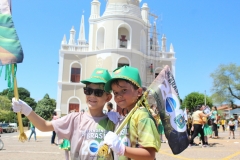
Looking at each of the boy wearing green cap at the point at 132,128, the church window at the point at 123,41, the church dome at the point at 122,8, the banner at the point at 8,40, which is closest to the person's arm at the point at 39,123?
the banner at the point at 8,40

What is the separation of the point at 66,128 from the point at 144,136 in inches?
35.0

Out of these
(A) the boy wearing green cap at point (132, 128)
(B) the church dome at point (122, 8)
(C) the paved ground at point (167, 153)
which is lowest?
(C) the paved ground at point (167, 153)

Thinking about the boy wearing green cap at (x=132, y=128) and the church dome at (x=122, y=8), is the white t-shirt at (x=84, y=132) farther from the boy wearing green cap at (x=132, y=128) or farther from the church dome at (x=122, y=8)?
the church dome at (x=122, y=8)

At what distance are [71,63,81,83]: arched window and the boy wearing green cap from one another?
2740 cm

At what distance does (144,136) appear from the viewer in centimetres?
206

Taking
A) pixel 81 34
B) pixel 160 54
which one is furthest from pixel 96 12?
pixel 160 54

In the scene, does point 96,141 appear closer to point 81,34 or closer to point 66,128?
point 66,128

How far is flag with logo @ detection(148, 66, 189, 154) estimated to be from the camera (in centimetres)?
239

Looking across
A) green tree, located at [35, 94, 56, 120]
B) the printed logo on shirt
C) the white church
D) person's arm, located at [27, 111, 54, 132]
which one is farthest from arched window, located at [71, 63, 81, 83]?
the printed logo on shirt

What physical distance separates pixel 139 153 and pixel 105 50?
26.8m

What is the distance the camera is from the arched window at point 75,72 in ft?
96.9

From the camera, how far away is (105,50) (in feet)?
93.7

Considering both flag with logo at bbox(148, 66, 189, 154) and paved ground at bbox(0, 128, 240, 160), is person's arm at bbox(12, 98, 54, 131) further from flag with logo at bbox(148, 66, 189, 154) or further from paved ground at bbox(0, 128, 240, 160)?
paved ground at bbox(0, 128, 240, 160)

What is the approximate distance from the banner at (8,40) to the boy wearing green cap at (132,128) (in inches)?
33.4
